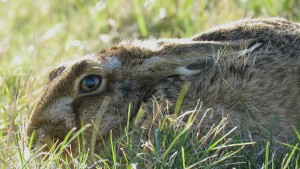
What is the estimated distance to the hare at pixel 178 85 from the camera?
4398 mm

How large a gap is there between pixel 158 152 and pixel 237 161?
0.43 meters

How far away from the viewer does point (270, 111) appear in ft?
14.4

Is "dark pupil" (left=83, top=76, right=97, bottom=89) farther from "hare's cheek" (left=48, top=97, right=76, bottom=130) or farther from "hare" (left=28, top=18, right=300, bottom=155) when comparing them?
"hare's cheek" (left=48, top=97, right=76, bottom=130)

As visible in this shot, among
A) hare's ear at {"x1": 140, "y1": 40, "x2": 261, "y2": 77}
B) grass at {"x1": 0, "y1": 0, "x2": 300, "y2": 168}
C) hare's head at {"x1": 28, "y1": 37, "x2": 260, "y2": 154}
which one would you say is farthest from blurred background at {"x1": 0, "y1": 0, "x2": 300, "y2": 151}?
hare's ear at {"x1": 140, "y1": 40, "x2": 261, "y2": 77}

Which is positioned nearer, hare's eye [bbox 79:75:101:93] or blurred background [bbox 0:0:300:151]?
hare's eye [bbox 79:75:101:93]

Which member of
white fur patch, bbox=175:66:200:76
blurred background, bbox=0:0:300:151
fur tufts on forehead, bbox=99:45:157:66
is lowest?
white fur patch, bbox=175:66:200:76

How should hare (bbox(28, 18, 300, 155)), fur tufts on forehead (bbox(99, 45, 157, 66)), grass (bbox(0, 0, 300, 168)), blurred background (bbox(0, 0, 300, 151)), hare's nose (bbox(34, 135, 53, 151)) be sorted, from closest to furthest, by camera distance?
grass (bbox(0, 0, 300, 168)) < hare (bbox(28, 18, 300, 155)) < hare's nose (bbox(34, 135, 53, 151)) < fur tufts on forehead (bbox(99, 45, 157, 66)) < blurred background (bbox(0, 0, 300, 151))

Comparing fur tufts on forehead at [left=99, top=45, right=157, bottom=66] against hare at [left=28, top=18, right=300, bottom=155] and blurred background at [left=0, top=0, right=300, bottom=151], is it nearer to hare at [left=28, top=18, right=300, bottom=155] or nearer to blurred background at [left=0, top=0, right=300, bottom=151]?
hare at [left=28, top=18, right=300, bottom=155]

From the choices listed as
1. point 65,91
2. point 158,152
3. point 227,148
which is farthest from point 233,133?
point 65,91

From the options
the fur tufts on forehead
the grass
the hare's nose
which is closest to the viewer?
the grass

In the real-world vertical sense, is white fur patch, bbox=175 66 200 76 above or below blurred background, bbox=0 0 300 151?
below

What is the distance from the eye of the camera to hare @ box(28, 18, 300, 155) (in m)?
4.40

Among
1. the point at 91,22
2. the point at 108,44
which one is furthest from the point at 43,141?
the point at 91,22

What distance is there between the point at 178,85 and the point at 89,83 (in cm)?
52
